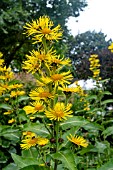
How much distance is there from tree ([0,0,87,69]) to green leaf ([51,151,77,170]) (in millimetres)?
7623

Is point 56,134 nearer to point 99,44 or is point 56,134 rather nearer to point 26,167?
point 26,167

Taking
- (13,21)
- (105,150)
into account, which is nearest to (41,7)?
(13,21)

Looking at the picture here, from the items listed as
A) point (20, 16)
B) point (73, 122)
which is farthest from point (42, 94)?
point (20, 16)

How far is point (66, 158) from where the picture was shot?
4.27 ft

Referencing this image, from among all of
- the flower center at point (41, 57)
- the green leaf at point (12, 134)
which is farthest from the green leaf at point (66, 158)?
the green leaf at point (12, 134)

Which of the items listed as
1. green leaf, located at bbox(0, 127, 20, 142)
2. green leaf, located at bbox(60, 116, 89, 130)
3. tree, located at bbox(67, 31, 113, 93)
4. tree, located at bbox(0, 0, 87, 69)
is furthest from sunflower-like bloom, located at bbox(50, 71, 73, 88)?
tree, located at bbox(0, 0, 87, 69)

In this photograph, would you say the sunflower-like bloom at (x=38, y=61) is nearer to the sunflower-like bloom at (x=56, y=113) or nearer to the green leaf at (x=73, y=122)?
the sunflower-like bloom at (x=56, y=113)

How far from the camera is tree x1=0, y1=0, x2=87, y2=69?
9.43m

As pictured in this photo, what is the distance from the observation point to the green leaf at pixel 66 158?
1283mm

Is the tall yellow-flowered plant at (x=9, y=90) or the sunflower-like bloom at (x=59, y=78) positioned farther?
the tall yellow-flowered plant at (x=9, y=90)

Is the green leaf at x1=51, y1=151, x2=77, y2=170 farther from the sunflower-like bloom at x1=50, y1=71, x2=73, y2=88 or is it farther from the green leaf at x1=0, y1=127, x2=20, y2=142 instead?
the green leaf at x1=0, y1=127, x2=20, y2=142

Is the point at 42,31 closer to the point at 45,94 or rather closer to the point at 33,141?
the point at 45,94

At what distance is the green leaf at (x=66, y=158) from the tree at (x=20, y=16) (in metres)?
7.62

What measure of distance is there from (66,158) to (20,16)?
28.9 feet
